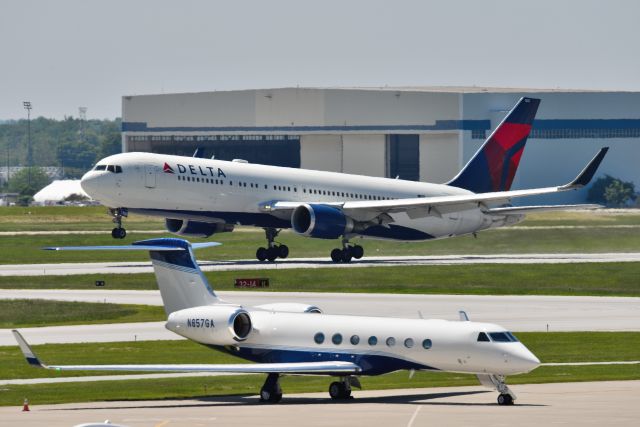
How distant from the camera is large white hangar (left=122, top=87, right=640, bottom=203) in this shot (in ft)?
482

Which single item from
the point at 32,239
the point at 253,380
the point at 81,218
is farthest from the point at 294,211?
the point at 81,218

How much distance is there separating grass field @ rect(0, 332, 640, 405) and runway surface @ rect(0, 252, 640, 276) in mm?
27180

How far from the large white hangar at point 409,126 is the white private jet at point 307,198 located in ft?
197

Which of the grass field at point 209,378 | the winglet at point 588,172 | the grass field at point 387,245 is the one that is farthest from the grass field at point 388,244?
the grass field at point 209,378

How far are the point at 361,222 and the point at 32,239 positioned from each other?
29.9 meters

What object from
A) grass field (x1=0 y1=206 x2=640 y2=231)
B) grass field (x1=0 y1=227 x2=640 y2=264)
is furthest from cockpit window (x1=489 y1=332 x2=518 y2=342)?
grass field (x1=0 y1=206 x2=640 y2=231)

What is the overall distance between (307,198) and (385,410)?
45867 mm

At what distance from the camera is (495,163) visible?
8619 centimetres

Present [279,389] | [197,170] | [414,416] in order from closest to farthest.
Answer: [414,416]
[279,389]
[197,170]

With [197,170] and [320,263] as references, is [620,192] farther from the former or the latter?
[197,170]

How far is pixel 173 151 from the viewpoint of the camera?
527ft

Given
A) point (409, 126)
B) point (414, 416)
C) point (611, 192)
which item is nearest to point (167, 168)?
point (414, 416)

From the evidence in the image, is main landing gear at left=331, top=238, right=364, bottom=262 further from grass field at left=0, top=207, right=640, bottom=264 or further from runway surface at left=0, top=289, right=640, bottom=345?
runway surface at left=0, top=289, right=640, bottom=345

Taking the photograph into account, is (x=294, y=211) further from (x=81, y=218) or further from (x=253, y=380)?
(x=81, y=218)
